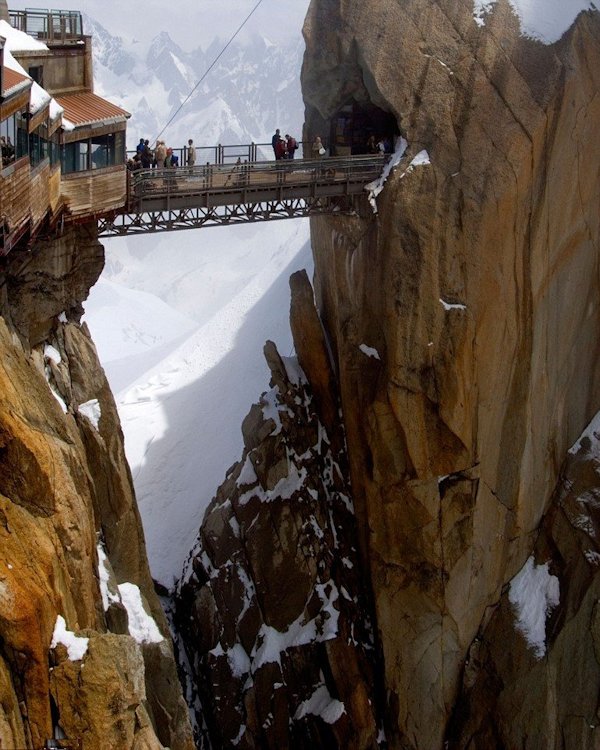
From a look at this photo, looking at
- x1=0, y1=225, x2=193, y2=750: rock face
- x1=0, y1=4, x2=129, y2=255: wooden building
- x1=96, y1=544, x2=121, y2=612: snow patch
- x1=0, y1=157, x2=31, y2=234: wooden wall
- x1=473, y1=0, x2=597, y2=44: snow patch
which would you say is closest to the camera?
x1=0, y1=225, x2=193, y2=750: rock face

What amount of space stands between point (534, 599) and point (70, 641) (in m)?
18.3

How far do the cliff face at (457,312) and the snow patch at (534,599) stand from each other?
1.34ft

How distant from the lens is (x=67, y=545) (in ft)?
58.4

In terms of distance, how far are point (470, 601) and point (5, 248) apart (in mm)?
18738

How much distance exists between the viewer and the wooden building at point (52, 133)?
18.0 m

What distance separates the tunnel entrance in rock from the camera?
103 ft

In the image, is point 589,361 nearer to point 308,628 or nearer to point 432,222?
point 432,222

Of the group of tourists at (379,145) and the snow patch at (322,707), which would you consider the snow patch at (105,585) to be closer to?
the snow patch at (322,707)

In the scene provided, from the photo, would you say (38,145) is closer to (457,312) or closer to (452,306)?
(452,306)

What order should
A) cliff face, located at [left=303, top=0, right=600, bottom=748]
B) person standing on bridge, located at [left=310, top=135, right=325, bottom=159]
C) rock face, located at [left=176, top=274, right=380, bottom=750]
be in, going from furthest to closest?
1. person standing on bridge, located at [left=310, top=135, right=325, bottom=159]
2. rock face, located at [left=176, top=274, right=380, bottom=750]
3. cliff face, located at [left=303, top=0, right=600, bottom=748]

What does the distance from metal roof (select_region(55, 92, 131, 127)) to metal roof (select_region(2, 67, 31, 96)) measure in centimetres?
384

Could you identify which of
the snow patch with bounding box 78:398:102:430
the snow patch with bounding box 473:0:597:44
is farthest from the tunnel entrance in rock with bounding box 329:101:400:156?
the snow patch with bounding box 78:398:102:430

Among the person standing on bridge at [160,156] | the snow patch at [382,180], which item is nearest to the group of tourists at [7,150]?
the person standing on bridge at [160,156]

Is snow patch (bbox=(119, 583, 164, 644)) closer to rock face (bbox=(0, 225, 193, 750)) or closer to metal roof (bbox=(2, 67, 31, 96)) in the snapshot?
rock face (bbox=(0, 225, 193, 750))
